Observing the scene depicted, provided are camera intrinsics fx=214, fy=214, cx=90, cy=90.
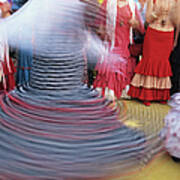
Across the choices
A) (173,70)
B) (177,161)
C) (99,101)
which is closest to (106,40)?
(99,101)

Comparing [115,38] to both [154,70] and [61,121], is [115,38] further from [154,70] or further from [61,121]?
[154,70]

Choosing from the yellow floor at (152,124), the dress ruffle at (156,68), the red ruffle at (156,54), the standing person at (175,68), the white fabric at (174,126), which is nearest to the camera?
the yellow floor at (152,124)

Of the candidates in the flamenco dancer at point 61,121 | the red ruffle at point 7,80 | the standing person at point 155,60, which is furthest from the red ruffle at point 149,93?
the flamenco dancer at point 61,121

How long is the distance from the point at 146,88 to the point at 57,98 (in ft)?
6.20

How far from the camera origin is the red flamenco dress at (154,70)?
2172mm

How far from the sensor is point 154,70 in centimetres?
228

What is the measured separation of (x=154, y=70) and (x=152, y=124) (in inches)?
63.8

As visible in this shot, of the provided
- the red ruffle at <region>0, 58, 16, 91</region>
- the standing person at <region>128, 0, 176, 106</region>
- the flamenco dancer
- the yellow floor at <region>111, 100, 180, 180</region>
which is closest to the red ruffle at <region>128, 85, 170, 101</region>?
the standing person at <region>128, 0, 176, 106</region>

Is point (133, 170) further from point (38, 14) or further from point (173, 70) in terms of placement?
point (173, 70)

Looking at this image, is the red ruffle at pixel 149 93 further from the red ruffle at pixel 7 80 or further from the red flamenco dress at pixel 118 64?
the red ruffle at pixel 7 80

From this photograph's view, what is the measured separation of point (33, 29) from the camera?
647 mm

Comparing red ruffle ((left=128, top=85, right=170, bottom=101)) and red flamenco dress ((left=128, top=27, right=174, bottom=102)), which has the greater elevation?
red flamenco dress ((left=128, top=27, right=174, bottom=102))

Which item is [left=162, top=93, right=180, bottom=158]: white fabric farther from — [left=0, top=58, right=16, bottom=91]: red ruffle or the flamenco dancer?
[left=0, top=58, right=16, bottom=91]: red ruffle

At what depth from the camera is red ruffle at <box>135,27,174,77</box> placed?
2154 millimetres
